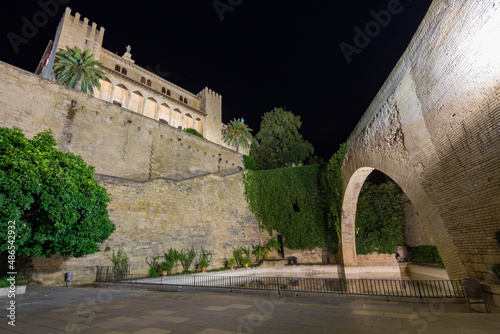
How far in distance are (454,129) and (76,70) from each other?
26866 mm

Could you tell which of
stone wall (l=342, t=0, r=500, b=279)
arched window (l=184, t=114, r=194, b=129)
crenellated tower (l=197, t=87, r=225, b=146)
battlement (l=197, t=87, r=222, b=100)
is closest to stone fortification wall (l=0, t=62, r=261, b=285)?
arched window (l=184, t=114, r=194, b=129)

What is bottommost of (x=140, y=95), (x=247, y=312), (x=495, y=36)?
(x=247, y=312)

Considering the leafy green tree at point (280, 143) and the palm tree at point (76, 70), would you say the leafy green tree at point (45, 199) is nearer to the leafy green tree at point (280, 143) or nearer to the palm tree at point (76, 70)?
the palm tree at point (76, 70)

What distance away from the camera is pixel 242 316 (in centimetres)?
503

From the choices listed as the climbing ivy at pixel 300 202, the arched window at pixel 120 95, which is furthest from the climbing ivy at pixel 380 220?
the arched window at pixel 120 95

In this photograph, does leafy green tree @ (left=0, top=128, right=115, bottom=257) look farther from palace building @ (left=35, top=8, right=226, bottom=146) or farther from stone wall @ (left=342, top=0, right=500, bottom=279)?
palace building @ (left=35, top=8, right=226, bottom=146)

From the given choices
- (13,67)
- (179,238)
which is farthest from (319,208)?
(13,67)

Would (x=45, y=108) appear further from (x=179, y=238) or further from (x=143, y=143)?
(x=179, y=238)

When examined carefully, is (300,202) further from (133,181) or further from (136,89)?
(136,89)

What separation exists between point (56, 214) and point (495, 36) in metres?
12.6

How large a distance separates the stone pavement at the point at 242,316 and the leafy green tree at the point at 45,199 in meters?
2.07

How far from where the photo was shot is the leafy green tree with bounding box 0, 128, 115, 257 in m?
7.46

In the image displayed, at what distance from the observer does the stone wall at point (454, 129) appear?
4750 millimetres

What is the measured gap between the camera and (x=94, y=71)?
73.2 ft
